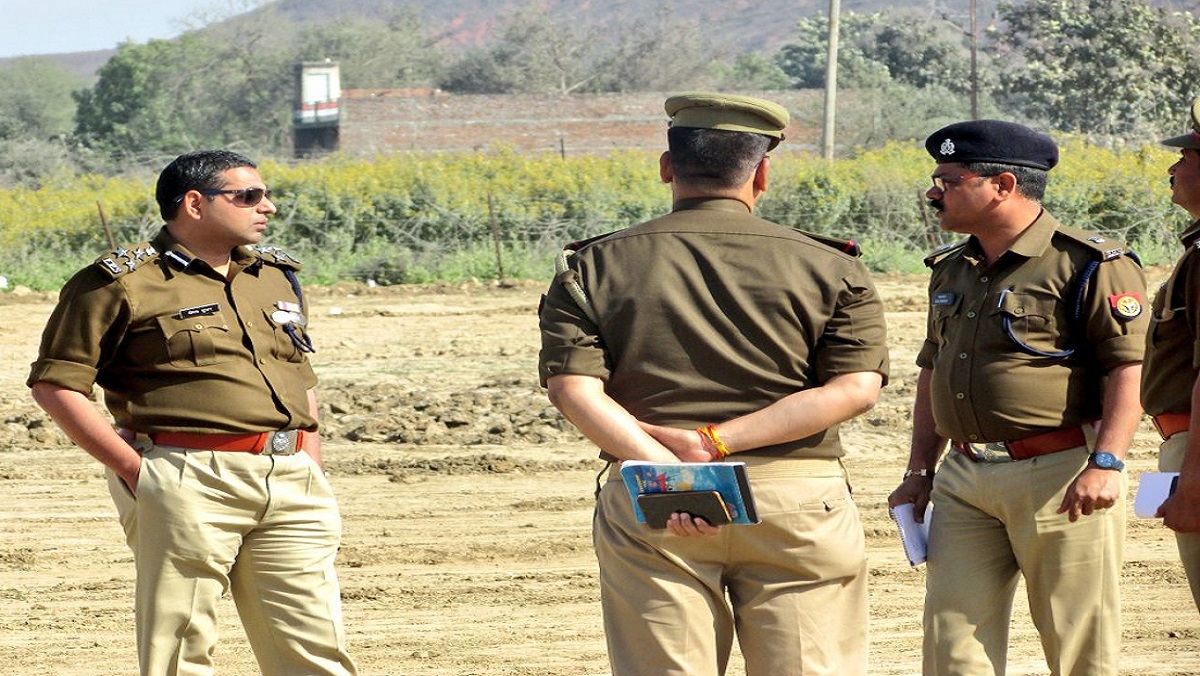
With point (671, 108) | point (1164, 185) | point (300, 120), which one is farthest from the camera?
point (300, 120)

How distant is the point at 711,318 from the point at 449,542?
504 centimetres

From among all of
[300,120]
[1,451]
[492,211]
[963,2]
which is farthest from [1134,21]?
[963,2]

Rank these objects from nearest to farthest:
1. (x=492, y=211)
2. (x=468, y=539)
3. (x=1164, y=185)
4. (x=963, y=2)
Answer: (x=468, y=539)
(x=492, y=211)
(x=1164, y=185)
(x=963, y=2)

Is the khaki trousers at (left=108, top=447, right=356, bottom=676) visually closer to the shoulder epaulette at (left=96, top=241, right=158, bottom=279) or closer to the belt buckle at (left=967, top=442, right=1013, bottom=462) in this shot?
the shoulder epaulette at (left=96, top=241, right=158, bottom=279)

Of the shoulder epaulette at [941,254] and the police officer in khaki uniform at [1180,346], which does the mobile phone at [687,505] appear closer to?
the police officer in khaki uniform at [1180,346]

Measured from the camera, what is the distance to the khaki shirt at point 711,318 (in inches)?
143

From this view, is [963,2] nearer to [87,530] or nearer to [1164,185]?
[1164,185]

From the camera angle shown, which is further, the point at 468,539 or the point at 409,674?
the point at 468,539

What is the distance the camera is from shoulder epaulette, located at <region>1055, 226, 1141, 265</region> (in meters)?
4.58

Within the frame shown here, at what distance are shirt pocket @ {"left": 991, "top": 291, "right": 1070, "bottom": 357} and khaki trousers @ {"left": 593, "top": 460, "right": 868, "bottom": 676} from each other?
1115 millimetres

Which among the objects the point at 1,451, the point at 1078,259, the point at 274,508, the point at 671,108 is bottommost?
the point at 1,451

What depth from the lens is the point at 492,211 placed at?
22.0m

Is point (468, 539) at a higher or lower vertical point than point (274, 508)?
lower

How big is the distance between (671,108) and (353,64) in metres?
67.7
